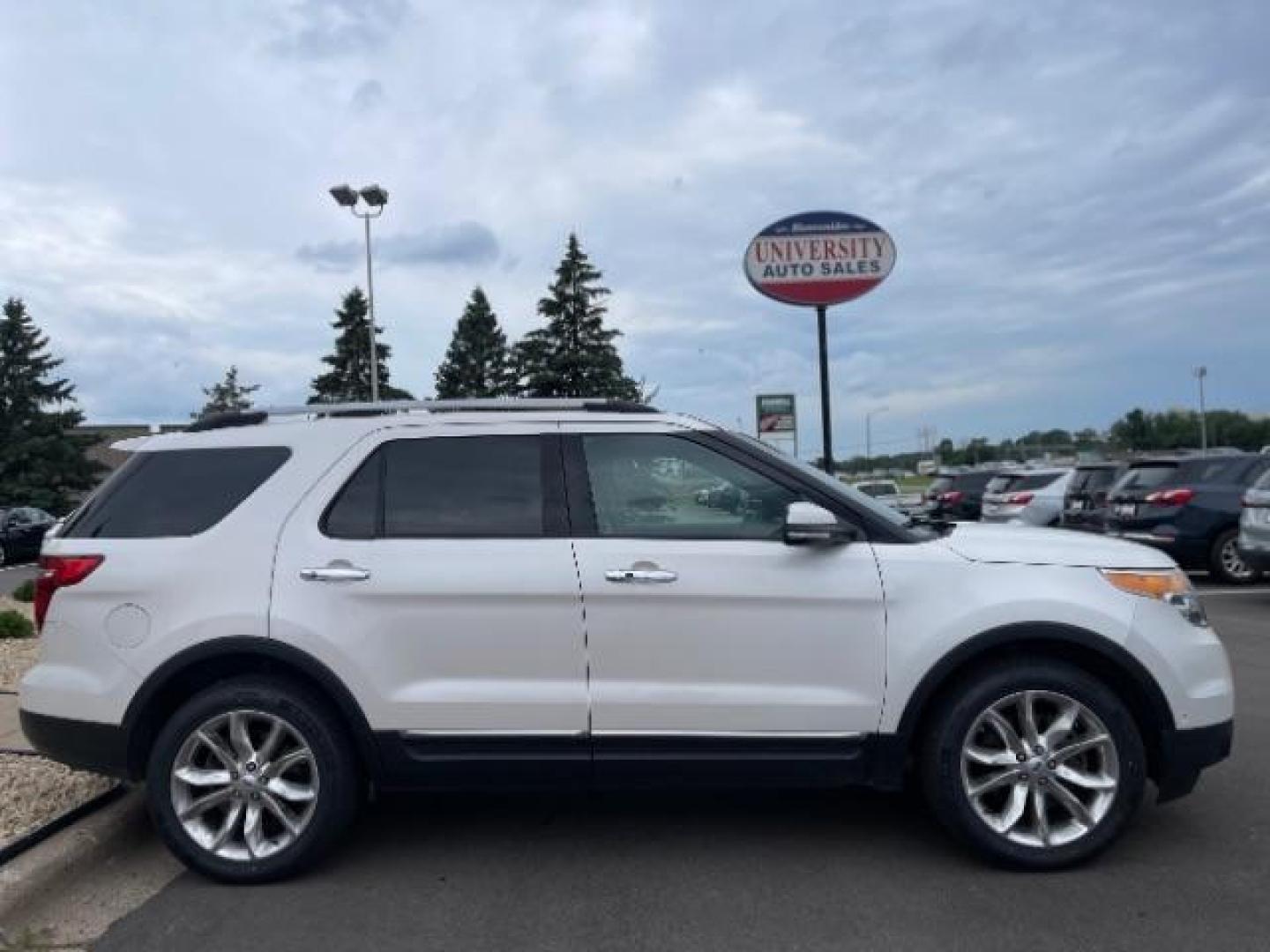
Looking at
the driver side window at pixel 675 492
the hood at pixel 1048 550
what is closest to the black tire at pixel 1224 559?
the hood at pixel 1048 550

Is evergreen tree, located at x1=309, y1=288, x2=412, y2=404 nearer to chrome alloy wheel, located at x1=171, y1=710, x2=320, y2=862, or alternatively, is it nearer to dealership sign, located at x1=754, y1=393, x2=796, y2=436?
dealership sign, located at x1=754, y1=393, x2=796, y2=436

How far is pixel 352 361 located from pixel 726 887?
47.8 meters

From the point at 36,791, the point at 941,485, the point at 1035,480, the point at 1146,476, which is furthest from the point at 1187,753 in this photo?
the point at 941,485

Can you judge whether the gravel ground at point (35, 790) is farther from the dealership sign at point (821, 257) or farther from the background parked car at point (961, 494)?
the background parked car at point (961, 494)

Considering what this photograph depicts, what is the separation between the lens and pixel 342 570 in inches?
175

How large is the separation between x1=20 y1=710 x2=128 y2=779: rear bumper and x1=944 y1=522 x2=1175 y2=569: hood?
3.35m

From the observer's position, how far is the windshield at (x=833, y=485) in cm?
460

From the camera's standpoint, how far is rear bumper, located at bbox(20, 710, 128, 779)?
14.7ft

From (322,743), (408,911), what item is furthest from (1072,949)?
(322,743)

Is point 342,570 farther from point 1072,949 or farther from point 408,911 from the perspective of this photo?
point 1072,949

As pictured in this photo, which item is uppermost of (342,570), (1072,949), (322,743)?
(342,570)

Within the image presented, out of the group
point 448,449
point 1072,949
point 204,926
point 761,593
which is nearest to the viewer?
point 1072,949

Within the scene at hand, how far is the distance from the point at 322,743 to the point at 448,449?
4.12ft

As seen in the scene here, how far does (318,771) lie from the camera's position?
4.41m
